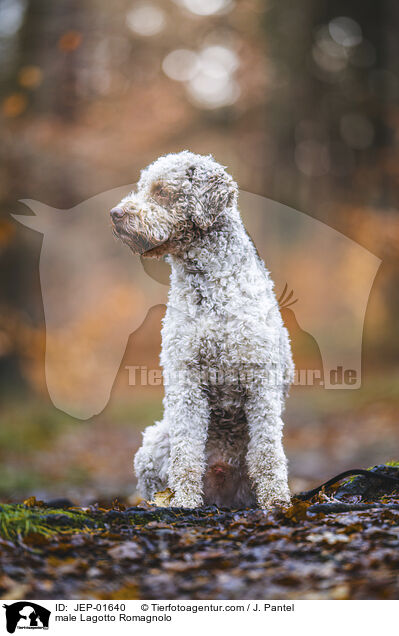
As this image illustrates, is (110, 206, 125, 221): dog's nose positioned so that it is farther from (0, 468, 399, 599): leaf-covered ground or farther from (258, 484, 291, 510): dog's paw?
(258, 484, 291, 510): dog's paw

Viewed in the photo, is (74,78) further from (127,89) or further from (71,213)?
(71,213)

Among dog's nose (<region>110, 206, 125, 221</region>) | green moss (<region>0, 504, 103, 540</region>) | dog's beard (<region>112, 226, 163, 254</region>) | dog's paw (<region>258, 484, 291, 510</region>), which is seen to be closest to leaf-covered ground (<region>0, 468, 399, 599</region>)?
green moss (<region>0, 504, 103, 540</region>)

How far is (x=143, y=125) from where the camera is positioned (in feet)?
20.5

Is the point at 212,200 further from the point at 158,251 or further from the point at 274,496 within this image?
the point at 274,496

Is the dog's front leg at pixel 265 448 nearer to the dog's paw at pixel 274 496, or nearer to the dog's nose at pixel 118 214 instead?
the dog's paw at pixel 274 496

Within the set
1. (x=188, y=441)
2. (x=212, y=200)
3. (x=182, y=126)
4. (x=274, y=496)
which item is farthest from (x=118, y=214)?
(x=182, y=126)

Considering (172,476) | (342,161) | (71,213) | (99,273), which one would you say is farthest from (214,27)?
(172,476)

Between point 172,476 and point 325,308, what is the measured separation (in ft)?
8.51

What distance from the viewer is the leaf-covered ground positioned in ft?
7.84
